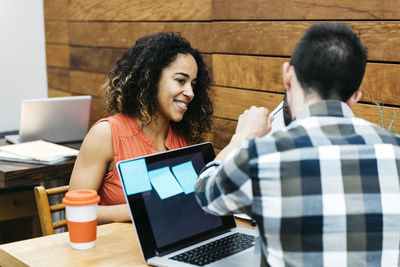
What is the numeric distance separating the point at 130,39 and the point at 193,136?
149cm

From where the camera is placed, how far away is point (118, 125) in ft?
6.60

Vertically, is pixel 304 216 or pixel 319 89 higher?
pixel 319 89

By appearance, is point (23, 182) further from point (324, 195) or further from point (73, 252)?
point (324, 195)

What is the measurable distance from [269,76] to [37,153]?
1.19 m

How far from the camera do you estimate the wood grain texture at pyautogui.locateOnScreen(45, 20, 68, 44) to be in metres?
4.28

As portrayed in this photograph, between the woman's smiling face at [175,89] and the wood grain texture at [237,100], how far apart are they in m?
0.59

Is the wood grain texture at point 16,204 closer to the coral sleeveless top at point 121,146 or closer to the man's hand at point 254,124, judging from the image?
the coral sleeveless top at point 121,146

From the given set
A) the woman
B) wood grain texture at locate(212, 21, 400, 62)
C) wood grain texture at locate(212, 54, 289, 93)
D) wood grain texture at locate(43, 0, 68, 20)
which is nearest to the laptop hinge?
the woman

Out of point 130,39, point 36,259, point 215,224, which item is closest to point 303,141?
point 215,224

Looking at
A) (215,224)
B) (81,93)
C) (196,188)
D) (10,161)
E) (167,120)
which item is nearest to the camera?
(196,188)

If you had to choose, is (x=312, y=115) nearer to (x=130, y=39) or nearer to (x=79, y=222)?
(x=79, y=222)

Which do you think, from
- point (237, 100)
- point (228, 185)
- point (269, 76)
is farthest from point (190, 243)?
point (237, 100)

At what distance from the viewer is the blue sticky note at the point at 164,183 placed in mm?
1478

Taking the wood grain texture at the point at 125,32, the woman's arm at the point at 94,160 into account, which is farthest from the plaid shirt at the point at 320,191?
the wood grain texture at the point at 125,32
